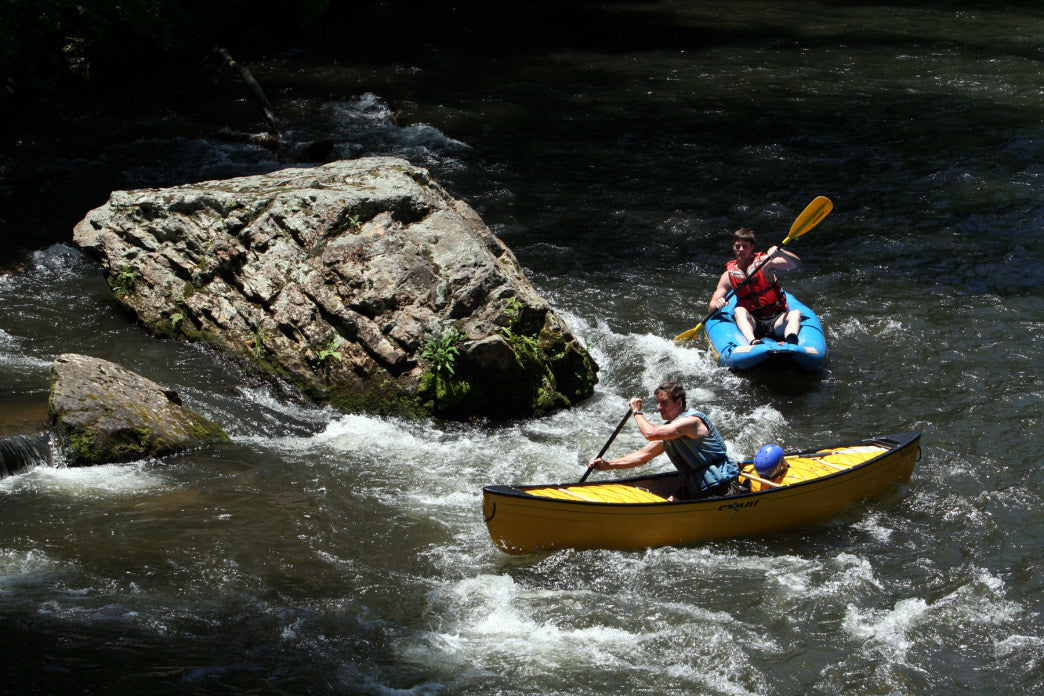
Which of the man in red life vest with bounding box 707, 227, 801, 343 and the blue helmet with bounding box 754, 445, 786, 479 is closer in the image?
the blue helmet with bounding box 754, 445, 786, 479

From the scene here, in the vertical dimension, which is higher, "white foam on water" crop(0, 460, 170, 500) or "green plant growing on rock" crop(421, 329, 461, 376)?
"green plant growing on rock" crop(421, 329, 461, 376)

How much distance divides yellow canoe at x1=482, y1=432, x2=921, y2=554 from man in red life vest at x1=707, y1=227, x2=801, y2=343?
7.67 feet

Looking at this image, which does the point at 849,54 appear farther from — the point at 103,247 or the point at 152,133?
the point at 103,247

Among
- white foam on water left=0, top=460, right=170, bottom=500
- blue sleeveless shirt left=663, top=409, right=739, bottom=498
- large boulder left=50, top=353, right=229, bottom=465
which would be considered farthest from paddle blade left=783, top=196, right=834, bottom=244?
white foam on water left=0, top=460, right=170, bottom=500

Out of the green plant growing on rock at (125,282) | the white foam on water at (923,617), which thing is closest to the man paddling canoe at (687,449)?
the white foam on water at (923,617)

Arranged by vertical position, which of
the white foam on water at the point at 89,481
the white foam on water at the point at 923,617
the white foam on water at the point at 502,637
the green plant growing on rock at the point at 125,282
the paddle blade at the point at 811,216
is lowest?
the white foam on water at the point at 923,617

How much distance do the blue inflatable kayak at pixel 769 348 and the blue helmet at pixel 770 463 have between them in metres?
2.04

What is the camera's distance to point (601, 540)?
20.7 feet

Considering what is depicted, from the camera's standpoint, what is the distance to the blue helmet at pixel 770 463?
6.70m

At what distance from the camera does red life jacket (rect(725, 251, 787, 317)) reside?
9367 mm

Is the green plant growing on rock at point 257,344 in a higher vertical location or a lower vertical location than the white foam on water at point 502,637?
higher

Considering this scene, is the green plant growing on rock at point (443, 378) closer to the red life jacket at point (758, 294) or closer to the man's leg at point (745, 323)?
the man's leg at point (745, 323)

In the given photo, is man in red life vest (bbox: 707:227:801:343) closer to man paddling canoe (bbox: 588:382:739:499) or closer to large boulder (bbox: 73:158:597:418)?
large boulder (bbox: 73:158:597:418)

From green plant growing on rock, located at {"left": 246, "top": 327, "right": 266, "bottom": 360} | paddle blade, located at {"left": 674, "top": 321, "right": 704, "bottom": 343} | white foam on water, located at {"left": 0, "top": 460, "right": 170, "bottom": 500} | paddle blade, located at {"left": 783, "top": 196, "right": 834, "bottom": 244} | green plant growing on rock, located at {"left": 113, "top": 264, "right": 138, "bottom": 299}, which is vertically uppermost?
paddle blade, located at {"left": 783, "top": 196, "right": 834, "bottom": 244}
